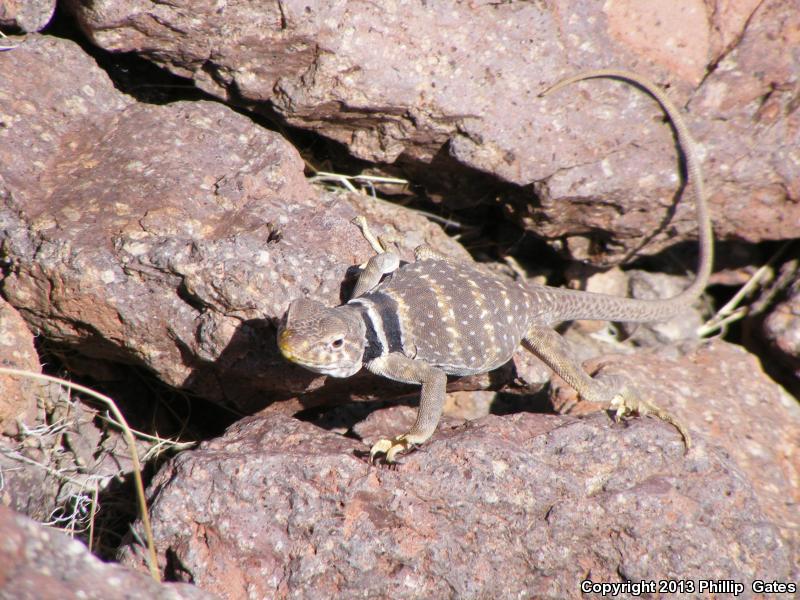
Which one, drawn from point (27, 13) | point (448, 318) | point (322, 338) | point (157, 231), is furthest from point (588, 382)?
point (27, 13)

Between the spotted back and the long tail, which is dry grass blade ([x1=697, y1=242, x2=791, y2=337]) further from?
the spotted back

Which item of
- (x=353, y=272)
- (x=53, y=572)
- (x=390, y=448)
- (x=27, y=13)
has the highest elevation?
(x=27, y=13)

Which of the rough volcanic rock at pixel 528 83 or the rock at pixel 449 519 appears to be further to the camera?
the rough volcanic rock at pixel 528 83

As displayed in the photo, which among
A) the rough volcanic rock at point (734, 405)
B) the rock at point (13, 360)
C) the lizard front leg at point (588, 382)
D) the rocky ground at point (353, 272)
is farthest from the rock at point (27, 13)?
the rough volcanic rock at point (734, 405)

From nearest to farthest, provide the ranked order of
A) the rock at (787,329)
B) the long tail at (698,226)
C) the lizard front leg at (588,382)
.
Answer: the lizard front leg at (588,382) → the long tail at (698,226) → the rock at (787,329)

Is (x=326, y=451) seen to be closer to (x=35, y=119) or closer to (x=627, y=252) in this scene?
(x=35, y=119)

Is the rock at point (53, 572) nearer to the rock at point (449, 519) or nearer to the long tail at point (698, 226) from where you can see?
the rock at point (449, 519)

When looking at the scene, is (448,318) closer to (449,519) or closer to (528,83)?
(449,519)
